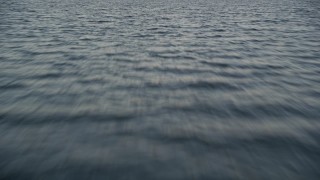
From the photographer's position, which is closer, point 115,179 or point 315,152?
point 115,179

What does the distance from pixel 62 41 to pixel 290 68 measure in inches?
445

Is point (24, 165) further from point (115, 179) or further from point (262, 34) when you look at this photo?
point (262, 34)

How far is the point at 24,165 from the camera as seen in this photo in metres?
4.57

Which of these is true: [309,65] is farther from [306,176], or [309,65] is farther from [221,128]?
[306,176]

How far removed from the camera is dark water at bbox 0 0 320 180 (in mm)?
4616

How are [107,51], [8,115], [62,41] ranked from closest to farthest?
[8,115]
[107,51]
[62,41]

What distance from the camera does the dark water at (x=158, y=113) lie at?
15.1ft

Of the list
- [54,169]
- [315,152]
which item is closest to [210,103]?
[315,152]

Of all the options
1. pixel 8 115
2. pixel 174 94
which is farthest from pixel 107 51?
pixel 8 115

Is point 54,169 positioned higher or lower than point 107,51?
higher

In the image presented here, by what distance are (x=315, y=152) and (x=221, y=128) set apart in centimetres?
175

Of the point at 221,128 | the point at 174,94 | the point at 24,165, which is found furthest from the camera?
the point at 174,94

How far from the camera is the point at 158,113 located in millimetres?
6582

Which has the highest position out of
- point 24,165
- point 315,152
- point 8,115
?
point 315,152
